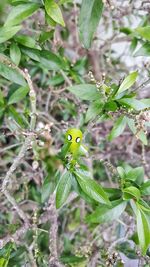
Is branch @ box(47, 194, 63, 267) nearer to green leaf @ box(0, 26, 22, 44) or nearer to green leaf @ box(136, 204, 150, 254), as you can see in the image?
green leaf @ box(136, 204, 150, 254)

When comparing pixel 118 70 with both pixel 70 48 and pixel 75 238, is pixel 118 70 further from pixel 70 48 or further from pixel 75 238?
pixel 75 238

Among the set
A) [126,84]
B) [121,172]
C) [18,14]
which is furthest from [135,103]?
[18,14]

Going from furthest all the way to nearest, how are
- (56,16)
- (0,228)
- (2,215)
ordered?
(2,215), (0,228), (56,16)

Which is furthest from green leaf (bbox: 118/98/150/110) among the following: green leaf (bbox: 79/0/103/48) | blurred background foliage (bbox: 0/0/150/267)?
green leaf (bbox: 79/0/103/48)

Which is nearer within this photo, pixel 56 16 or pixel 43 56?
pixel 56 16

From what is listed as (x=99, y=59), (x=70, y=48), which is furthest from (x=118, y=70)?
(x=70, y=48)

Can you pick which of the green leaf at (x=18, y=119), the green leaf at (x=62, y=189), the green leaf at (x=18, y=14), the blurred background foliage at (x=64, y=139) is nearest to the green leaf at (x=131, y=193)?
the blurred background foliage at (x=64, y=139)
